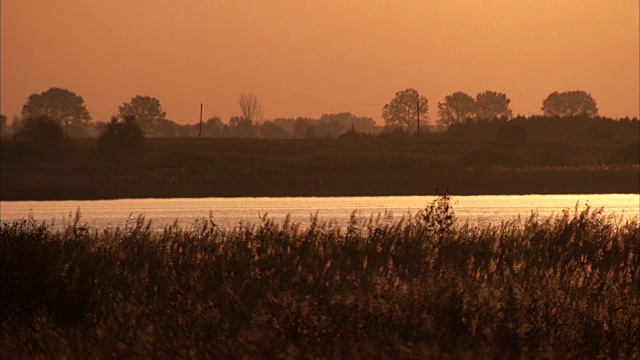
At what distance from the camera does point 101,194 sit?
100 metres

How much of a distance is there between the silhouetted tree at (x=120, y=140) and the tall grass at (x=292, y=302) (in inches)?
3808

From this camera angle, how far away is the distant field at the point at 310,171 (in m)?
102

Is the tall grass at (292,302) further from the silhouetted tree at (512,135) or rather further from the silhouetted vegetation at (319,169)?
the silhouetted tree at (512,135)

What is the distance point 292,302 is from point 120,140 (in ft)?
354

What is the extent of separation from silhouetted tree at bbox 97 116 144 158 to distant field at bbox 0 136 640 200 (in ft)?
2.61

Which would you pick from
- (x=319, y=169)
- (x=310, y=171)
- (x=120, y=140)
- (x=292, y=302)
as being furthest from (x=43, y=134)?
(x=292, y=302)

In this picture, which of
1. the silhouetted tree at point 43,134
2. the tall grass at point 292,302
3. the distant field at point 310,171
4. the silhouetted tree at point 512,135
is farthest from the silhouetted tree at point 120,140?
the tall grass at point 292,302

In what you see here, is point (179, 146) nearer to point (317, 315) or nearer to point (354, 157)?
point (354, 157)

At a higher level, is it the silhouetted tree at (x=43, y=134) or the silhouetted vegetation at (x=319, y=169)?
the silhouetted tree at (x=43, y=134)

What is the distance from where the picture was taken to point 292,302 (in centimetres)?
1543

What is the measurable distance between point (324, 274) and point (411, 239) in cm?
667

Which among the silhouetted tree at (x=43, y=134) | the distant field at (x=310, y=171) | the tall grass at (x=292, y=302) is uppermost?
the silhouetted tree at (x=43, y=134)

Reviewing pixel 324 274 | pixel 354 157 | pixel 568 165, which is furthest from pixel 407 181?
pixel 324 274

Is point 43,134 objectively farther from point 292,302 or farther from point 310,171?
point 292,302
